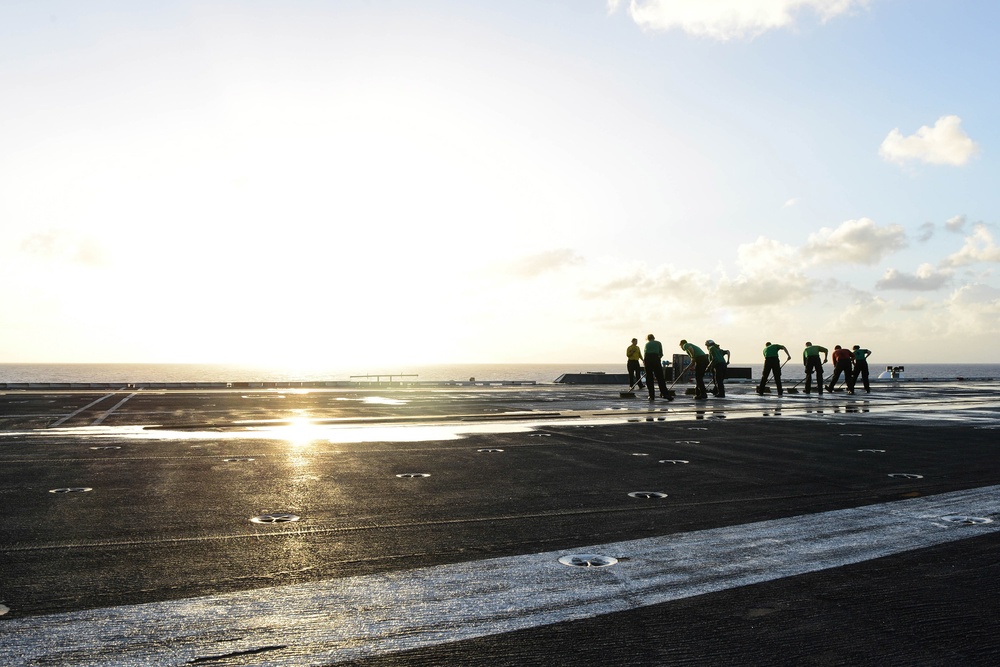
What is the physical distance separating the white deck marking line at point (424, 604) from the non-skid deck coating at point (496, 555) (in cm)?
1

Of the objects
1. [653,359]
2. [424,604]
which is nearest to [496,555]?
[424,604]

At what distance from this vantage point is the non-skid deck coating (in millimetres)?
2930

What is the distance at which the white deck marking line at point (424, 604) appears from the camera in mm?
2846

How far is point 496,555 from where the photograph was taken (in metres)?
4.28

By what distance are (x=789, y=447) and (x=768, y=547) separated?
582 centimetres

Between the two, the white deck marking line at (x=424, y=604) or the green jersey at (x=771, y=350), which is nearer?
the white deck marking line at (x=424, y=604)

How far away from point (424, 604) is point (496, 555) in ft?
3.17

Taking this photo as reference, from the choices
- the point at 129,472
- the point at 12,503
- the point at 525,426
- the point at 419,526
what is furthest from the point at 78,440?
the point at 419,526

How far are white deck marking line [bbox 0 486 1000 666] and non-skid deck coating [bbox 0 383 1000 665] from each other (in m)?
0.01

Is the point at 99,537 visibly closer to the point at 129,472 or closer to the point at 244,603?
the point at 244,603

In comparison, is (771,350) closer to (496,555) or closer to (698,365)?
(698,365)

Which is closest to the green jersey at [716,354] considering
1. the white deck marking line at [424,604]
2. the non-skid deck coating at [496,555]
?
the non-skid deck coating at [496,555]

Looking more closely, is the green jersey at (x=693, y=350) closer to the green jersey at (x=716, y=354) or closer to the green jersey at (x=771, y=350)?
the green jersey at (x=716, y=354)

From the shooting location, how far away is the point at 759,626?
3131mm
